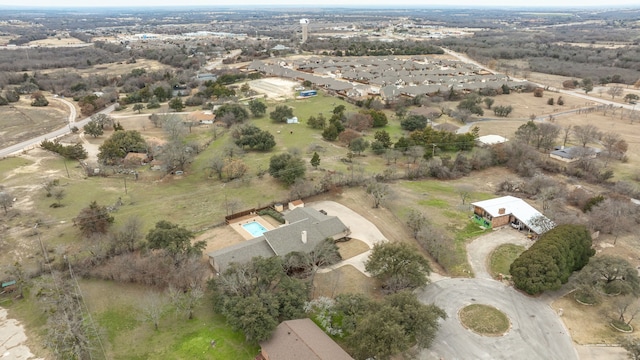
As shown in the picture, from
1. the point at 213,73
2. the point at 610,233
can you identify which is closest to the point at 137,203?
the point at 610,233

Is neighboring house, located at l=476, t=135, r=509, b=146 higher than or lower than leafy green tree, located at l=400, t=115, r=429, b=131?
lower

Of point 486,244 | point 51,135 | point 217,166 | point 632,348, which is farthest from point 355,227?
point 51,135

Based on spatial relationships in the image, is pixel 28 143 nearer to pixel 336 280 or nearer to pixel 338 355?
pixel 336 280

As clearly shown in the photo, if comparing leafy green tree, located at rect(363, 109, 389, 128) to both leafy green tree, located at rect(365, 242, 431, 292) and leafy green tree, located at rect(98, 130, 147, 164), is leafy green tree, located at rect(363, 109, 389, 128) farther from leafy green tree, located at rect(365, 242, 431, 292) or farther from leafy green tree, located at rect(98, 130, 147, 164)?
leafy green tree, located at rect(365, 242, 431, 292)

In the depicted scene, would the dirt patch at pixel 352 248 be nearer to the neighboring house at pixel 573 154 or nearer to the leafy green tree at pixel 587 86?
the neighboring house at pixel 573 154

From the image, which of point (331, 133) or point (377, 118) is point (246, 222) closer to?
point (331, 133)

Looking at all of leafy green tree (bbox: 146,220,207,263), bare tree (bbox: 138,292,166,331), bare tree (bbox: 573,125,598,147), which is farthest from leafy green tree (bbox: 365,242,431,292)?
bare tree (bbox: 573,125,598,147)
